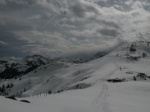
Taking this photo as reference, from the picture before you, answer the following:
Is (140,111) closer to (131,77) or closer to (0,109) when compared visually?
(0,109)

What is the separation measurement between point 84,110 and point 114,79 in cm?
7273

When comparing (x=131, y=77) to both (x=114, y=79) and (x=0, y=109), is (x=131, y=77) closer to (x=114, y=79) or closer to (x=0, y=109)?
(x=114, y=79)

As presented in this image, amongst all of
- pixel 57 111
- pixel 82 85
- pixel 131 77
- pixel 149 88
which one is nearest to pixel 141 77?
pixel 131 77

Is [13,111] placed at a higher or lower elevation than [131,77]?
higher

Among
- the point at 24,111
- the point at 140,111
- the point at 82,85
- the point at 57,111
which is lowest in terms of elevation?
the point at 82,85

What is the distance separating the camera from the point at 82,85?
86500 millimetres

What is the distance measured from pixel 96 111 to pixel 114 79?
7302 centimetres

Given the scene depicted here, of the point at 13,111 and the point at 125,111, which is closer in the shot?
the point at 13,111

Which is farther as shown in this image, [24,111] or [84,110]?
[84,110]

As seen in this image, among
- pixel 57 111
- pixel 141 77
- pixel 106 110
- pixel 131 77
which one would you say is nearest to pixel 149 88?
pixel 106 110

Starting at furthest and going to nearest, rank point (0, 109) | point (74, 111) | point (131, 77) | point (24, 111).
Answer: point (131, 77), point (74, 111), point (24, 111), point (0, 109)

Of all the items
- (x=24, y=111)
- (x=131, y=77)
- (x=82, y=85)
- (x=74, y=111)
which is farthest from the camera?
(x=131, y=77)

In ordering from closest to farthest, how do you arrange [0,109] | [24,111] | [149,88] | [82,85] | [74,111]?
[0,109] → [24,111] → [74,111] → [149,88] → [82,85]

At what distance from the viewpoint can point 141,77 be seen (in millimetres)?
102938
